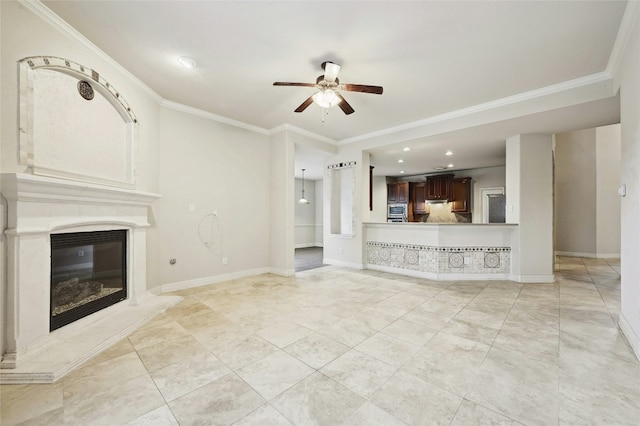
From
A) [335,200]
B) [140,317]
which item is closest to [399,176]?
[335,200]

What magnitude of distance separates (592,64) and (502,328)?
3117 mm

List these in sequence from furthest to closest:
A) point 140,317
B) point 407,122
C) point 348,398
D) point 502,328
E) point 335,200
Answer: point 335,200, point 407,122, point 140,317, point 502,328, point 348,398

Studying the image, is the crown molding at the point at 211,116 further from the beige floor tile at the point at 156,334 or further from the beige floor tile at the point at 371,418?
the beige floor tile at the point at 371,418

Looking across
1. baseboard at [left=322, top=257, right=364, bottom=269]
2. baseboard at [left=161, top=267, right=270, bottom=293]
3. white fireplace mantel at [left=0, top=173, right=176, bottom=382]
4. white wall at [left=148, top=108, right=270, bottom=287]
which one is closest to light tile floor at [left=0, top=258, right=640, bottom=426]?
white fireplace mantel at [left=0, top=173, right=176, bottom=382]

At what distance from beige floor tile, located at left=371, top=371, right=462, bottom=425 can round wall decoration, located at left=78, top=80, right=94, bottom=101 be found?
380cm

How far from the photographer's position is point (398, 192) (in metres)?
9.69

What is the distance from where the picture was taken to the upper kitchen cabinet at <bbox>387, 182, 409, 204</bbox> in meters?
9.48

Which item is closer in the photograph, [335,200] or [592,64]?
[592,64]

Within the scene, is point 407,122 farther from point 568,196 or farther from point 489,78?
point 568,196

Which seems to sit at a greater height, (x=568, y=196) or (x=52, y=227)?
(x=568, y=196)

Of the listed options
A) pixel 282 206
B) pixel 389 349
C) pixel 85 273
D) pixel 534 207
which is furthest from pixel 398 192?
pixel 85 273

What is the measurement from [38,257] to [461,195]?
917 centimetres

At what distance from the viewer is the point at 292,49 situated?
2703 mm

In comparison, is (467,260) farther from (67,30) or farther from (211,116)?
(67,30)
